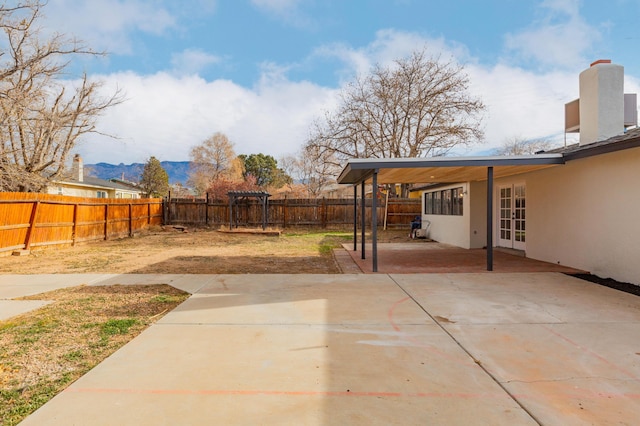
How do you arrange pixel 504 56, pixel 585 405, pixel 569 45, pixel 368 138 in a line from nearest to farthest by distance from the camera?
pixel 585 405
pixel 569 45
pixel 504 56
pixel 368 138

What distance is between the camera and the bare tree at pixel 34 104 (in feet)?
31.9

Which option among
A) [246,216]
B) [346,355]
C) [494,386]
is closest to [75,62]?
[246,216]

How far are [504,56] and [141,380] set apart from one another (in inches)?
657

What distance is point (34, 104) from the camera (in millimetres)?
11664

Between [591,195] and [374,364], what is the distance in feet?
21.3

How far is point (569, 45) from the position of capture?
35.1 feet

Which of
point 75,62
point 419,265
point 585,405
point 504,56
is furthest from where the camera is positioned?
point 504,56

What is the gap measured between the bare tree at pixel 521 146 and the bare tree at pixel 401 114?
17.6m

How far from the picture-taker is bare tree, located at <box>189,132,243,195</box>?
4019cm

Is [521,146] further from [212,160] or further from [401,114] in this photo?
[212,160]

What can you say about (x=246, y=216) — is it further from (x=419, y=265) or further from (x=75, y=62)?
(x=419, y=265)

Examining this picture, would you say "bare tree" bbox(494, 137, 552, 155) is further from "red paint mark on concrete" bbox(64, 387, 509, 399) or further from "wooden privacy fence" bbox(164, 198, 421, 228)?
"red paint mark on concrete" bbox(64, 387, 509, 399)

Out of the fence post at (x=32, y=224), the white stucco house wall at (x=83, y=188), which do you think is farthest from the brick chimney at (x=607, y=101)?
the white stucco house wall at (x=83, y=188)

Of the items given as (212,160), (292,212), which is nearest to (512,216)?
(292,212)
